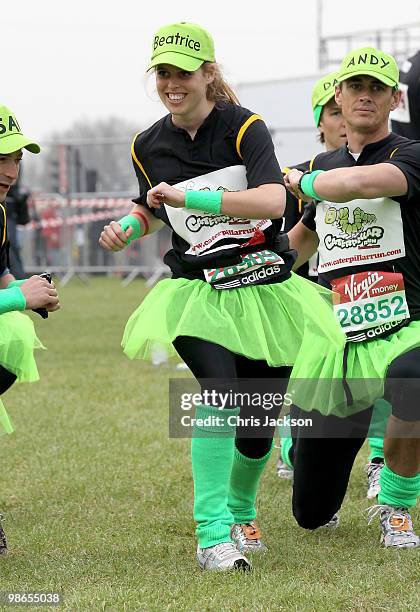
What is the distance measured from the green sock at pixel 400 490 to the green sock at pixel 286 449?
1.35 meters

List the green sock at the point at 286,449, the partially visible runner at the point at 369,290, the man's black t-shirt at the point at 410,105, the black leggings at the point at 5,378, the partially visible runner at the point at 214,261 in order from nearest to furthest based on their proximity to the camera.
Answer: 1. the partially visible runner at the point at 214,261
2. the partially visible runner at the point at 369,290
3. the black leggings at the point at 5,378
4. the green sock at the point at 286,449
5. the man's black t-shirt at the point at 410,105

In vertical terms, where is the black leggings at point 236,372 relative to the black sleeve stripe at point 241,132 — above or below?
below

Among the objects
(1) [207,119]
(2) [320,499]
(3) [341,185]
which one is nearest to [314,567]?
(2) [320,499]

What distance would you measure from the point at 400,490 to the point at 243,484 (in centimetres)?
68

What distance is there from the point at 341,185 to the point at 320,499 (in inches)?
55.4

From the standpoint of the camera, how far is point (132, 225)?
478 centimetres

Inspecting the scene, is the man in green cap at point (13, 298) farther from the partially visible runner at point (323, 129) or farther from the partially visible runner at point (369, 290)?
the partially visible runner at point (323, 129)

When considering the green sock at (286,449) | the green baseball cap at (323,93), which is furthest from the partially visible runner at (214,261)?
the green baseball cap at (323,93)

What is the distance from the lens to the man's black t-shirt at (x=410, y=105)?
7348 mm

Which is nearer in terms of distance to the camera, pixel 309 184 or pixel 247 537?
pixel 309 184

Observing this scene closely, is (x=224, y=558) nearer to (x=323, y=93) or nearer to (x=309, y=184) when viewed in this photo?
(x=309, y=184)

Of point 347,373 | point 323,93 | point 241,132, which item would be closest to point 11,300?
point 241,132

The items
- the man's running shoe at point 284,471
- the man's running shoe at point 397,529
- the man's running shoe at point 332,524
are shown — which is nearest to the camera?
the man's running shoe at point 397,529

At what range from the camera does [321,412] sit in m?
4.82
